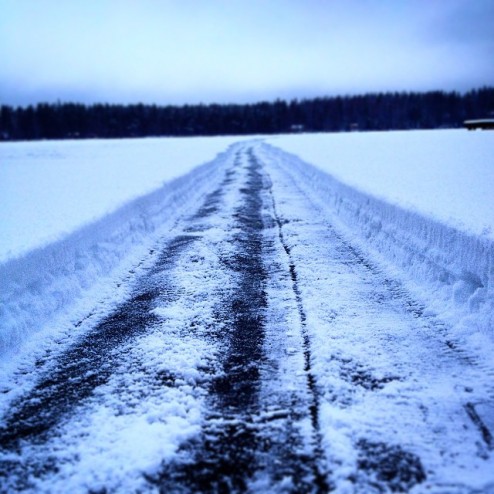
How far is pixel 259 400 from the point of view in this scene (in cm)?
281

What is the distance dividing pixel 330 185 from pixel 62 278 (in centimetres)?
958

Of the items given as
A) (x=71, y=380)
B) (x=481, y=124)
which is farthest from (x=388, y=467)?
(x=481, y=124)

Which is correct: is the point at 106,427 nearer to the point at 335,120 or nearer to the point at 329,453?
the point at 329,453

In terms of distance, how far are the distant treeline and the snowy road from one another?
13021 centimetres

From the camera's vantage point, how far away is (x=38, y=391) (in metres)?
3.09

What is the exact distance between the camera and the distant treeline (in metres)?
121

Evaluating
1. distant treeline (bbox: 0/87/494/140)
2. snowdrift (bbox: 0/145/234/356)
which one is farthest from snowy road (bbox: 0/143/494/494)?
distant treeline (bbox: 0/87/494/140)

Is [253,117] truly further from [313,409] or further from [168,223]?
[313,409]

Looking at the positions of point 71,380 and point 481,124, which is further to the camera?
point 481,124

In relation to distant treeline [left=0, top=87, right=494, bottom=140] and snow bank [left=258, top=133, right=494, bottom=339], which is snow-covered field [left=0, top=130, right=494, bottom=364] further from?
distant treeline [left=0, top=87, right=494, bottom=140]

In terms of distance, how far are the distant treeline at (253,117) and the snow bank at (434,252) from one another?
126272 mm

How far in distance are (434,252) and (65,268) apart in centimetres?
505

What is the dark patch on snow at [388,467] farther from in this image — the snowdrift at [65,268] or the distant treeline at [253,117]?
the distant treeline at [253,117]

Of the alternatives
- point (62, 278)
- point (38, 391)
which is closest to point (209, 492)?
point (38, 391)
